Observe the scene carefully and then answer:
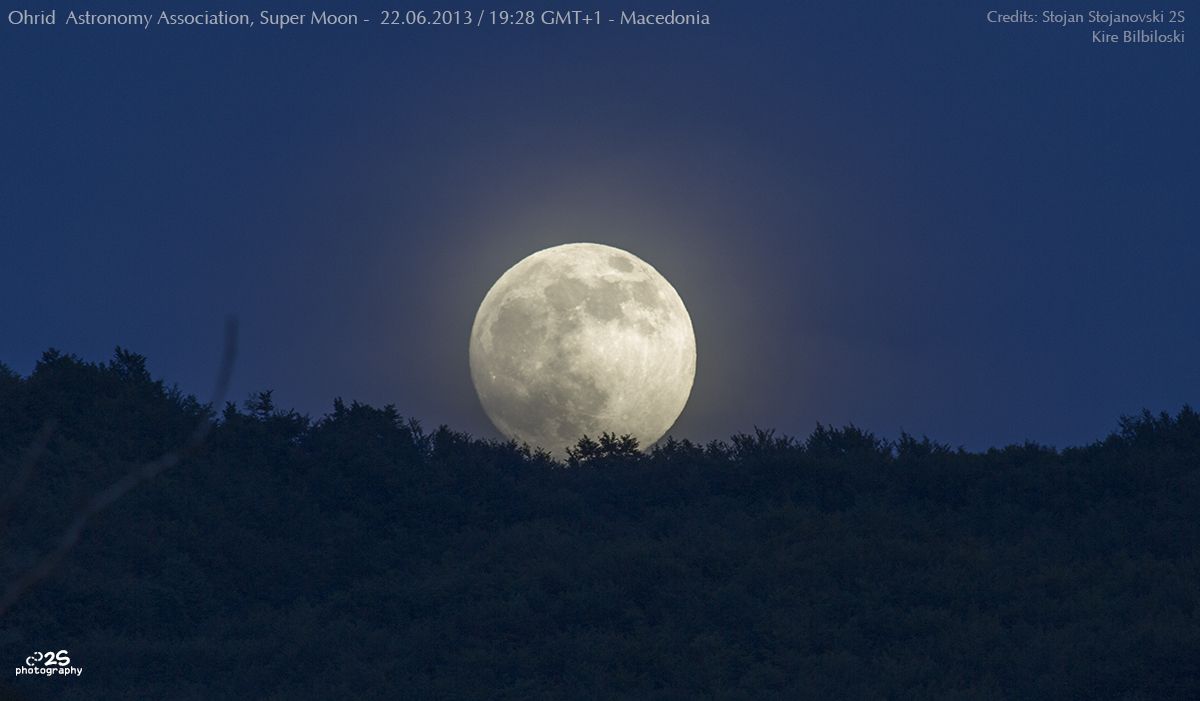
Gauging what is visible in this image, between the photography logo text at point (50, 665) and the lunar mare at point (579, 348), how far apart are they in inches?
731

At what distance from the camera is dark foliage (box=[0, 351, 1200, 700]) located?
2072 cm

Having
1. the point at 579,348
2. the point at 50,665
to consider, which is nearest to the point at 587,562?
the point at 50,665

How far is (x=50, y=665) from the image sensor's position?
A: 22.1 m

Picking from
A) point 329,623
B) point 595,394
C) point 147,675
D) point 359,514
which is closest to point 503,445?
point 595,394

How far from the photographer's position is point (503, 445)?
38.2m

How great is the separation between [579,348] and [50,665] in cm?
1978

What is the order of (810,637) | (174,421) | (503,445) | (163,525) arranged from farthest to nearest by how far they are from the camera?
(503,445) → (174,421) → (163,525) → (810,637)

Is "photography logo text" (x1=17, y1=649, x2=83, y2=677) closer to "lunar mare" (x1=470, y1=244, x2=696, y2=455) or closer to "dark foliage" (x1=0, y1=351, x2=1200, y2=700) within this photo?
"dark foliage" (x1=0, y1=351, x2=1200, y2=700)

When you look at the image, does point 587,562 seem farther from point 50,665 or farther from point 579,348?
point 579,348

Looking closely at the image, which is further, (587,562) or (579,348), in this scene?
(579,348)

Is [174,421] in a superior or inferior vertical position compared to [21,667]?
superior

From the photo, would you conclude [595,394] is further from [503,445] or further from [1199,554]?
[1199,554]

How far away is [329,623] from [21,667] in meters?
5.67

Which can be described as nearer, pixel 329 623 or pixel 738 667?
pixel 738 667
